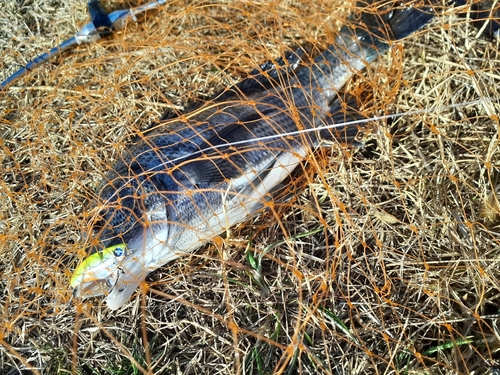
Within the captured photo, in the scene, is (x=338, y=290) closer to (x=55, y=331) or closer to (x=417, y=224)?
(x=417, y=224)

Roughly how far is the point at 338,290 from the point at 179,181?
4.63ft

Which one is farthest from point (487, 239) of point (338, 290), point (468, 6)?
point (468, 6)

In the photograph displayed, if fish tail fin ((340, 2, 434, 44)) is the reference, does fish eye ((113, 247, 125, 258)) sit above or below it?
below

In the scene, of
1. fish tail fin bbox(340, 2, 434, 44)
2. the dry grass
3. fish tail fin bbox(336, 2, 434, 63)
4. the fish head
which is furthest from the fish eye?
fish tail fin bbox(340, 2, 434, 44)

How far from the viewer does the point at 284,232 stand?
2930 mm

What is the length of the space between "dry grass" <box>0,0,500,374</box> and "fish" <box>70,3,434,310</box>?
0.20 metres

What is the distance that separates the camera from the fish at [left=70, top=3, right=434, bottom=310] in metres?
2.97

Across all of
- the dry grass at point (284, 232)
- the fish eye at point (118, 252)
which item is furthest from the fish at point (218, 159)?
the dry grass at point (284, 232)

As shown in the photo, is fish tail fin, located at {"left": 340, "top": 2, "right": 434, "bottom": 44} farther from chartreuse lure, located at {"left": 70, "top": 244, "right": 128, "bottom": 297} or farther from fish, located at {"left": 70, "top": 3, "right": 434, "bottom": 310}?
chartreuse lure, located at {"left": 70, "top": 244, "right": 128, "bottom": 297}

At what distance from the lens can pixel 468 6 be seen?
374 centimetres

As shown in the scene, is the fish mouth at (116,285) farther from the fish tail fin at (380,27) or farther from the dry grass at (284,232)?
the fish tail fin at (380,27)

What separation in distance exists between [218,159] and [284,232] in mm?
778

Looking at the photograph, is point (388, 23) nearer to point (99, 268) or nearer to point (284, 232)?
point (284, 232)

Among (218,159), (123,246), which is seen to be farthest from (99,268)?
(218,159)
